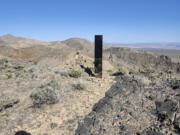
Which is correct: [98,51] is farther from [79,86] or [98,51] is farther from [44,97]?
[44,97]

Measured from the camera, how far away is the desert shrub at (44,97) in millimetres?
6339

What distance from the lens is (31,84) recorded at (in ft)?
31.7

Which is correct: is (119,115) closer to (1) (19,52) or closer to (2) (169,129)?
(2) (169,129)

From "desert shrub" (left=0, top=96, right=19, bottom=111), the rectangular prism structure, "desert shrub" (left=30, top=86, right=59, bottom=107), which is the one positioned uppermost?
the rectangular prism structure

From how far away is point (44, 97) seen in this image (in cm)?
647

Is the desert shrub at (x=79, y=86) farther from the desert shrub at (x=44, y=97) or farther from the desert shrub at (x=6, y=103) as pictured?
the desert shrub at (x=6, y=103)

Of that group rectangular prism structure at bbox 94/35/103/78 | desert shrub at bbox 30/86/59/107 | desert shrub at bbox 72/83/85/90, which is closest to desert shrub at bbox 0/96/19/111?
desert shrub at bbox 30/86/59/107

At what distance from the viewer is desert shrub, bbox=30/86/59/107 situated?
6.34 m

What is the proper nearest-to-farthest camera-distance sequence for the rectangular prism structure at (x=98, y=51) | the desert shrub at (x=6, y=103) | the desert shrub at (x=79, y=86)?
the desert shrub at (x=6, y=103), the desert shrub at (x=79, y=86), the rectangular prism structure at (x=98, y=51)

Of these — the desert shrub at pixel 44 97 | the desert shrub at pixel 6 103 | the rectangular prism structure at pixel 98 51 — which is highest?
the rectangular prism structure at pixel 98 51

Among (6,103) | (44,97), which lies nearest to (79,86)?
(44,97)

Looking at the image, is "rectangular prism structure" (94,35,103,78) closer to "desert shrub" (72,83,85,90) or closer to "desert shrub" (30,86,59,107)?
"desert shrub" (72,83,85,90)

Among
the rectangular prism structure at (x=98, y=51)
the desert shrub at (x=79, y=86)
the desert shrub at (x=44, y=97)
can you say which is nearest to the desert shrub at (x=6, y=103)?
the desert shrub at (x=44, y=97)

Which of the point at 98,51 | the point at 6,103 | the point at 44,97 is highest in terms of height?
the point at 98,51
